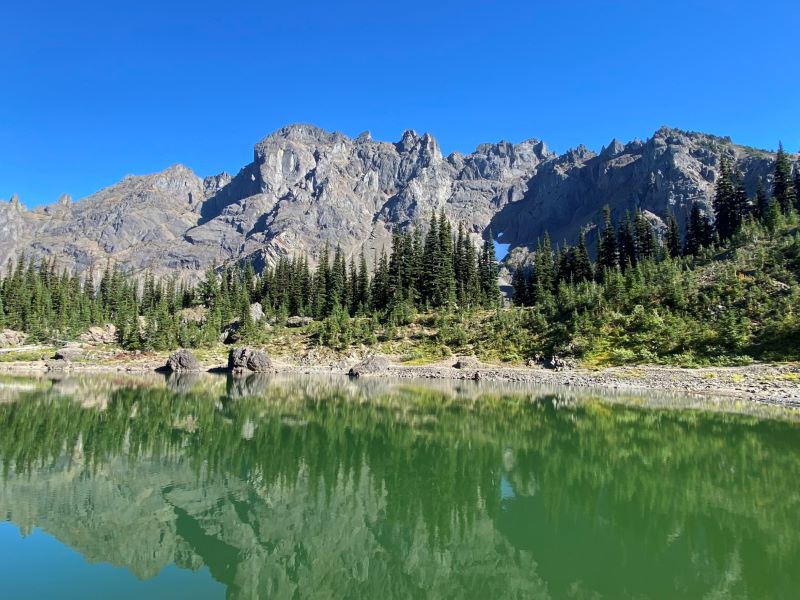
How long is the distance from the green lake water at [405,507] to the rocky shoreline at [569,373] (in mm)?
10346

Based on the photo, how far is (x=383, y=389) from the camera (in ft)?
147

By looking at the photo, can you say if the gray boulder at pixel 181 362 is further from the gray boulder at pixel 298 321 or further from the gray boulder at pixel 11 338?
the gray boulder at pixel 11 338

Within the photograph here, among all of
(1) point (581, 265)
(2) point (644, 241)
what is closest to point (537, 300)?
(1) point (581, 265)

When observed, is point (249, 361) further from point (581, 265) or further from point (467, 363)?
point (581, 265)

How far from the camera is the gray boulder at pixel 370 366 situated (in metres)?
60.9

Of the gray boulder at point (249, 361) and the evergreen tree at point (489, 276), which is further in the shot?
the evergreen tree at point (489, 276)

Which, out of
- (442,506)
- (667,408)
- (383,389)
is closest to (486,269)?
(383,389)

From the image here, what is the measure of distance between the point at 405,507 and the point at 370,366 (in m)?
47.7

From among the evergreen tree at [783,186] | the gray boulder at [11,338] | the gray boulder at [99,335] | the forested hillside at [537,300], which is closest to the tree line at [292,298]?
the forested hillside at [537,300]

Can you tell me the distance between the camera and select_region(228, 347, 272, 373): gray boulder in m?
67.4

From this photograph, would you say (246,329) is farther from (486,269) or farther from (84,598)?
(84,598)

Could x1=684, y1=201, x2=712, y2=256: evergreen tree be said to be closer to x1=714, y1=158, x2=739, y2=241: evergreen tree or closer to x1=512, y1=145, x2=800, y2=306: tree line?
x1=512, y1=145, x2=800, y2=306: tree line

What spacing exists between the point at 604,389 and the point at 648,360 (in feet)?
33.3

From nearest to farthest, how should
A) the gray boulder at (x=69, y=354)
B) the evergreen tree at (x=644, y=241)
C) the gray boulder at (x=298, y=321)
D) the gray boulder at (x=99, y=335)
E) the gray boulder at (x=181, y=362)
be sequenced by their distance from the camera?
1. the gray boulder at (x=181, y=362)
2. the gray boulder at (x=69, y=354)
3. the evergreen tree at (x=644, y=241)
4. the gray boulder at (x=99, y=335)
5. the gray boulder at (x=298, y=321)
